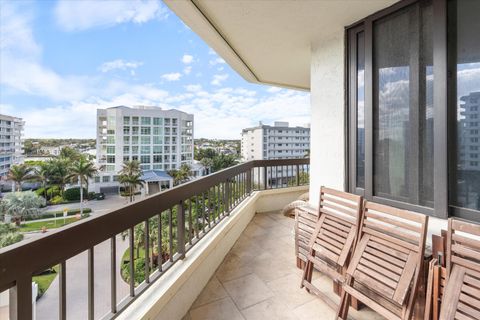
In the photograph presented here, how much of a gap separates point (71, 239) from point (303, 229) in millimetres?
2136

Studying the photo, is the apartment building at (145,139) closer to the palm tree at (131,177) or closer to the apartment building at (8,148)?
the palm tree at (131,177)

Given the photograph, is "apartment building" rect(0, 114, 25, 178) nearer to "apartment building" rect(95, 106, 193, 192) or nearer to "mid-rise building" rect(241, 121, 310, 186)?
"apartment building" rect(95, 106, 193, 192)

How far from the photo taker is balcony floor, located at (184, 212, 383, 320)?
1.92 m

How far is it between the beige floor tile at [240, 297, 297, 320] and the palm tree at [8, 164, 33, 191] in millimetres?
12832

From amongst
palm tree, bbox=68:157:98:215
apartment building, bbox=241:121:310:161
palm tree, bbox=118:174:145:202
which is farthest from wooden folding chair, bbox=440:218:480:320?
apartment building, bbox=241:121:310:161

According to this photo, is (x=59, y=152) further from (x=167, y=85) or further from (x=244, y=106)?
(x=167, y=85)

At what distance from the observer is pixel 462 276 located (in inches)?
51.4

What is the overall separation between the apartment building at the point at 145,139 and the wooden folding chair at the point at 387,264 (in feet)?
92.5

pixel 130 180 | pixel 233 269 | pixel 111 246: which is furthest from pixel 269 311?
pixel 130 180

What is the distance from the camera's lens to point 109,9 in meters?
18.4

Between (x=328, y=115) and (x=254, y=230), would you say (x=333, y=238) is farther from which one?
(x=254, y=230)

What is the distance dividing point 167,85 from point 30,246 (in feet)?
170

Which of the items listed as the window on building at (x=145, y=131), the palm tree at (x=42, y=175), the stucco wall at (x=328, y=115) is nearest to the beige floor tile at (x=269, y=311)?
the stucco wall at (x=328, y=115)

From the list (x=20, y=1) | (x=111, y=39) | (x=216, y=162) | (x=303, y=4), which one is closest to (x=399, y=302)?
(x=303, y=4)
